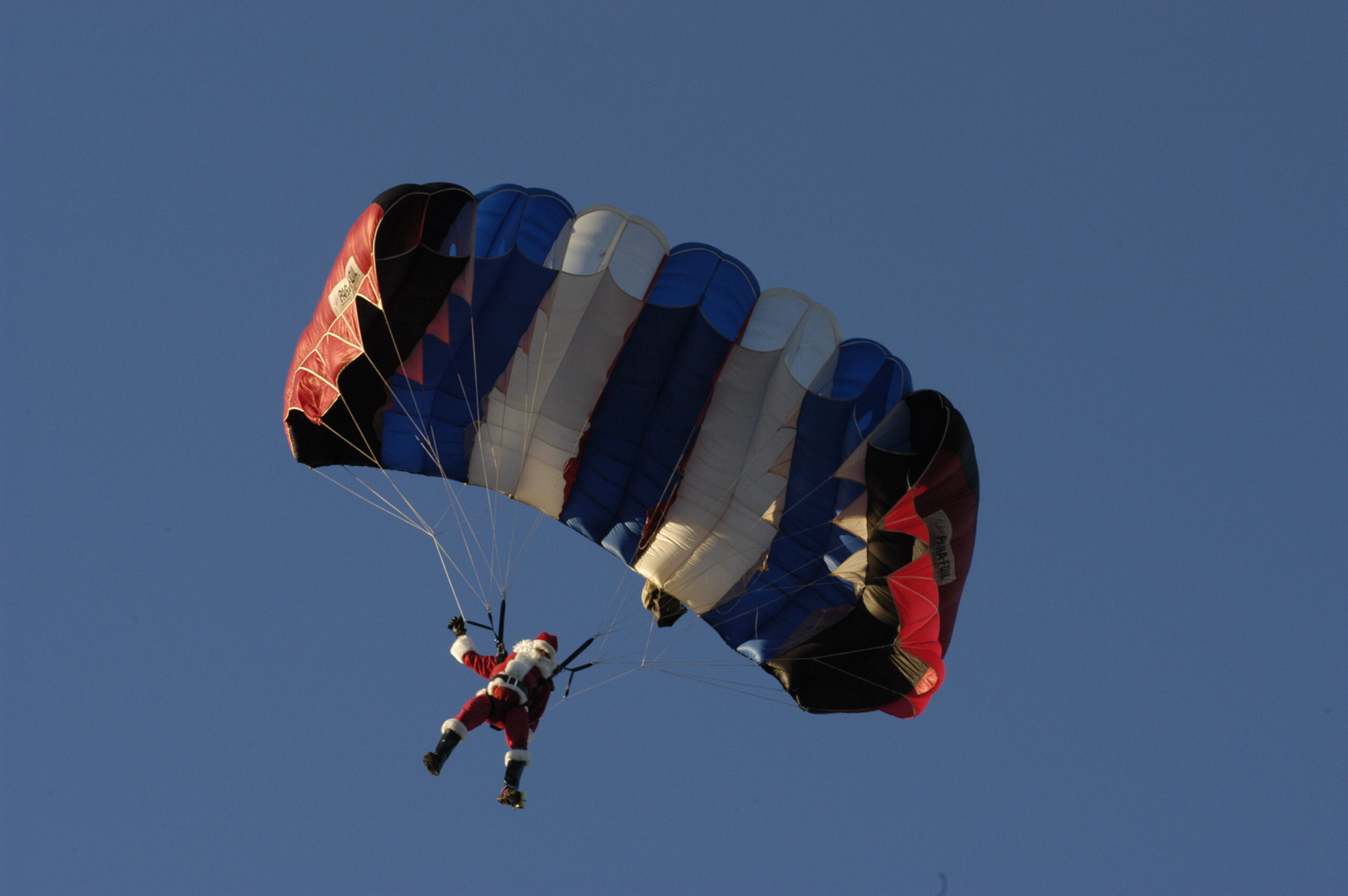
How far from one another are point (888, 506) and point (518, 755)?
10.9ft

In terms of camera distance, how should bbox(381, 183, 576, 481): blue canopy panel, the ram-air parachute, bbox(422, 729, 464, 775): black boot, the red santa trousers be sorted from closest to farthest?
1. bbox(422, 729, 464, 775): black boot
2. the red santa trousers
3. the ram-air parachute
4. bbox(381, 183, 576, 481): blue canopy panel

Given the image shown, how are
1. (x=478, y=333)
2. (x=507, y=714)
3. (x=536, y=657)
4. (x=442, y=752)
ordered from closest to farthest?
(x=442, y=752) → (x=507, y=714) → (x=536, y=657) → (x=478, y=333)

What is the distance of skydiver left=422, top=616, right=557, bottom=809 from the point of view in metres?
10.9

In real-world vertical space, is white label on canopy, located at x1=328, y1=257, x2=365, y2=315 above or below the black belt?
above

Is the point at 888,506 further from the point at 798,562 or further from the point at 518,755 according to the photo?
the point at 518,755

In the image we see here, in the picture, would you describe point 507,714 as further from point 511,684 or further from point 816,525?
point 816,525

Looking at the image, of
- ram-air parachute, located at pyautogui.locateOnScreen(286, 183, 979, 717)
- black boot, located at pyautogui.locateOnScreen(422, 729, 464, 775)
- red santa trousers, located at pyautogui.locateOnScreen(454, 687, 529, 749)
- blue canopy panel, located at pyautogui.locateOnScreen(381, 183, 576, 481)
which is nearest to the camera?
black boot, located at pyautogui.locateOnScreen(422, 729, 464, 775)

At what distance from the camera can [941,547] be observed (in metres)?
11.5

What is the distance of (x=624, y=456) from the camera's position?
41.0ft

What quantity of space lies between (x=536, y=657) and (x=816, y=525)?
8.18 feet

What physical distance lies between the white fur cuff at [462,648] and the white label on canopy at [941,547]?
366 cm

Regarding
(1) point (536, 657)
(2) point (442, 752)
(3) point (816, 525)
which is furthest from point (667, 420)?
(2) point (442, 752)

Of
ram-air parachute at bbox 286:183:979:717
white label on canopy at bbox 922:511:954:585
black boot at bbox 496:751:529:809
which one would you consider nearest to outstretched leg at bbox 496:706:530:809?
black boot at bbox 496:751:529:809

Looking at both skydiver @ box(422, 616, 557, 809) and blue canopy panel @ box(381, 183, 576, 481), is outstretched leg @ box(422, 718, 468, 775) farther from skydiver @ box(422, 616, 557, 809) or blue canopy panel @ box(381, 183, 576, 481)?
blue canopy panel @ box(381, 183, 576, 481)
